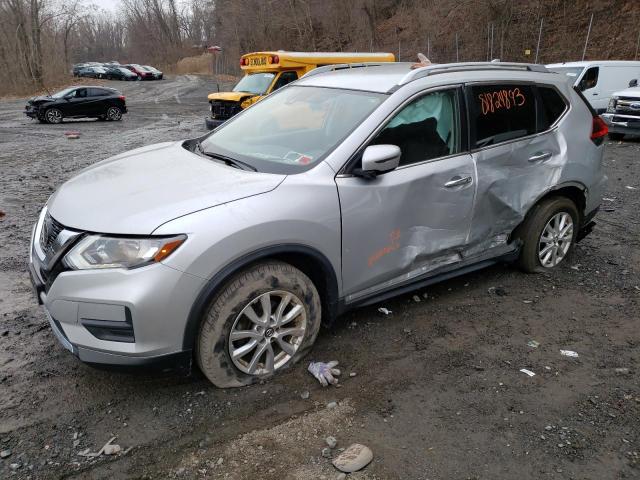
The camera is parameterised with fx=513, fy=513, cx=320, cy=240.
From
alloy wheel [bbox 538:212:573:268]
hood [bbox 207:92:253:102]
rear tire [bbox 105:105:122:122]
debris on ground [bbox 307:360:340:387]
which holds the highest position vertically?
hood [bbox 207:92:253:102]

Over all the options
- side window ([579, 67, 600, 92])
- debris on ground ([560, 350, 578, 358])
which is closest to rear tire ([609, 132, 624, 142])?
side window ([579, 67, 600, 92])

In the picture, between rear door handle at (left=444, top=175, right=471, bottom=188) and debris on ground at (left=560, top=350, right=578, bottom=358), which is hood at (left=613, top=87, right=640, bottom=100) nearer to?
rear door handle at (left=444, top=175, right=471, bottom=188)

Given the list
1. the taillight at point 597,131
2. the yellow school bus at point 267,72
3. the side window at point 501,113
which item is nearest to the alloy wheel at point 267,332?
the side window at point 501,113

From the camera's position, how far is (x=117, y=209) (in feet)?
9.29

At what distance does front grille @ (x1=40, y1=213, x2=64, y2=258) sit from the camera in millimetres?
2875

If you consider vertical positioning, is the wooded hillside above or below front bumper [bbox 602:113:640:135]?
above

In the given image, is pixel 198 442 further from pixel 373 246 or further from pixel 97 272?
pixel 373 246

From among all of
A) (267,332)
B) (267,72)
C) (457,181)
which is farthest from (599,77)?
(267,332)

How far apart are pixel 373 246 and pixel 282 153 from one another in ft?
2.88

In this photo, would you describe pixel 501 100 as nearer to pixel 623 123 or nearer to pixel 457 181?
pixel 457 181

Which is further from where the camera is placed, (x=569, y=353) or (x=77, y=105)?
(x=77, y=105)

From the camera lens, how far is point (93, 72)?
181 feet

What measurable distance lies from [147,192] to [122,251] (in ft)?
1.58

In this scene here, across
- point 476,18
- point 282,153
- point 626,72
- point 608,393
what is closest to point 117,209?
point 282,153
